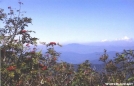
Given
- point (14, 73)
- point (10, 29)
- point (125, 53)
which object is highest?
point (10, 29)

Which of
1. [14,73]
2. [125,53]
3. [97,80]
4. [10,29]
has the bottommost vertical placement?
[97,80]

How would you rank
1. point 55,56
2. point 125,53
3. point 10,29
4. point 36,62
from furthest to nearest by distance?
point 10,29 → point 55,56 → point 125,53 → point 36,62

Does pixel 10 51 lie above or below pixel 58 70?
above

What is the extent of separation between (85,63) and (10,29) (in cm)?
645

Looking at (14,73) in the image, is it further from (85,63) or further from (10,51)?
(85,63)

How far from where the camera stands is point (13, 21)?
16.9 m

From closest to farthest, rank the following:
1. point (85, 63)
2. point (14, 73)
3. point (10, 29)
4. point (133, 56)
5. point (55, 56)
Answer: point (14, 73) → point (133, 56) → point (55, 56) → point (85, 63) → point (10, 29)

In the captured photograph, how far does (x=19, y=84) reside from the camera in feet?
23.4

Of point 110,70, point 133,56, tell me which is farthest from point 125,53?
point 110,70

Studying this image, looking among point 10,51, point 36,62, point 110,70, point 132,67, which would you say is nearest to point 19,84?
point 36,62

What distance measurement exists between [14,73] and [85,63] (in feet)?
22.2

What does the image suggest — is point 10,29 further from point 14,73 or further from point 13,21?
point 14,73

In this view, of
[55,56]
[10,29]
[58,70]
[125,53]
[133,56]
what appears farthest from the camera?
[10,29]

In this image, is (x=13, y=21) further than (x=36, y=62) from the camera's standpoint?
Yes
